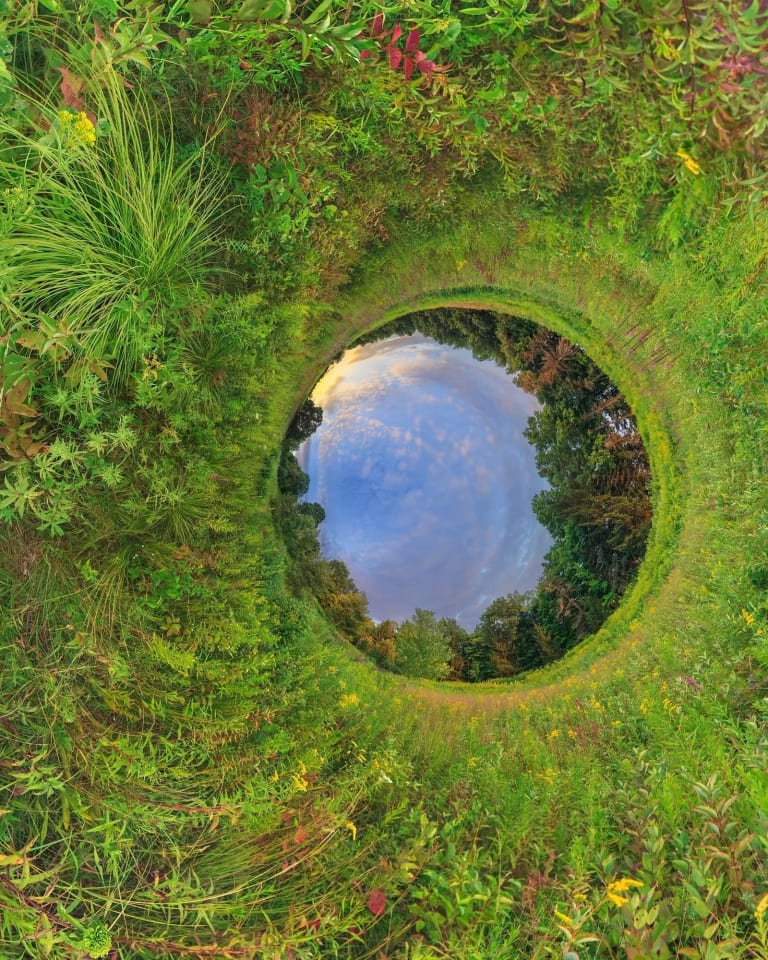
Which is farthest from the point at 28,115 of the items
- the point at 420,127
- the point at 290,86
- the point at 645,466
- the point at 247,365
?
the point at 645,466

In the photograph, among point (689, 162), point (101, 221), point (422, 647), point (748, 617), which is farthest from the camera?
point (422, 647)

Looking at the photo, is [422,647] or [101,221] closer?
[101,221]

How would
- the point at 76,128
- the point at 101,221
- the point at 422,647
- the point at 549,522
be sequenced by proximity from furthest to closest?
the point at 549,522
the point at 422,647
the point at 101,221
the point at 76,128

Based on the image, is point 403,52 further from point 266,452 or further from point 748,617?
point 748,617

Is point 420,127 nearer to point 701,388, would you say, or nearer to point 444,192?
point 444,192

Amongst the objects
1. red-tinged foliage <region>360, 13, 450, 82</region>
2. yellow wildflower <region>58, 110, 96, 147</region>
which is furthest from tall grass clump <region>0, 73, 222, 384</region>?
red-tinged foliage <region>360, 13, 450, 82</region>

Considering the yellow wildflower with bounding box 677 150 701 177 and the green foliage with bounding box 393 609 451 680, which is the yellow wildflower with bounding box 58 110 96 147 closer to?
the yellow wildflower with bounding box 677 150 701 177

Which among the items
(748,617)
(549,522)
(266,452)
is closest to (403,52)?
(266,452)
